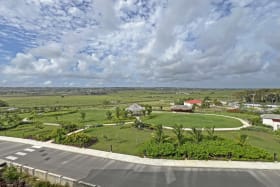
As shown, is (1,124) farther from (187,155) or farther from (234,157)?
(234,157)

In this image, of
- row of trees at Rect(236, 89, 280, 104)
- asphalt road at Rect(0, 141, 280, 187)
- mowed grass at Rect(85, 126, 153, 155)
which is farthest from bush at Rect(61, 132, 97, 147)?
row of trees at Rect(236, 89, 280, 104)

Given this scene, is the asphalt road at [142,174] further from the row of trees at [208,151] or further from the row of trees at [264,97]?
the row of trees at [264,97]

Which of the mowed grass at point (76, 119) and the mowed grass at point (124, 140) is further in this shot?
the mowed grass at point (76, 119)

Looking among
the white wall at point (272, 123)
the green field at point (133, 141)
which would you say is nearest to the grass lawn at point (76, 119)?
the green field at point (133, 141)

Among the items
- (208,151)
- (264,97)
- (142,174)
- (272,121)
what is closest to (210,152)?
(208,151)

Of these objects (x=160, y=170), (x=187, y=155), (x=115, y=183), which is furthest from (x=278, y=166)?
(x=115, y=183)

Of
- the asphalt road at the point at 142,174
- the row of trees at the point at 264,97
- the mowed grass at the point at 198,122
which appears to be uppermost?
the row of trees at the point at 264,97
